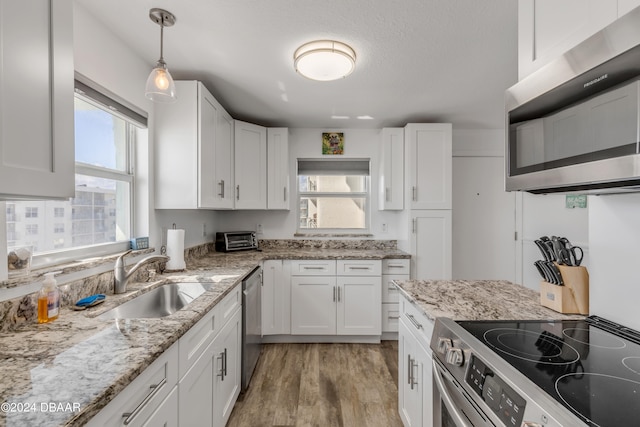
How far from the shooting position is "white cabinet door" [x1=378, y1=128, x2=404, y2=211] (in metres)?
3.20

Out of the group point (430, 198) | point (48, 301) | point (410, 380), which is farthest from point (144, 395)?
point (430, 198)

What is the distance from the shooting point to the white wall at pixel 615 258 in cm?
105

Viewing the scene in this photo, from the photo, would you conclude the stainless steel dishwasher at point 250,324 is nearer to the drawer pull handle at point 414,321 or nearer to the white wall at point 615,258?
the drawer pull handle at point 414,321

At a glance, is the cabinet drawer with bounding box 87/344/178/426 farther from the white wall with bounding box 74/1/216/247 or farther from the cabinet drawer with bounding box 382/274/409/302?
the cabinet drawer with bounding box 382/274/409/302

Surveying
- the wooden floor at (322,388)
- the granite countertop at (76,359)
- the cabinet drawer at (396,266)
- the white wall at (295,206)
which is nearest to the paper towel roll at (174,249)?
the granite countertop at (76,359)

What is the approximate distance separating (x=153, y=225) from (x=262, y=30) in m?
1.50

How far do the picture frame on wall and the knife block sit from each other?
2645mm

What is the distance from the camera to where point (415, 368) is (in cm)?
145

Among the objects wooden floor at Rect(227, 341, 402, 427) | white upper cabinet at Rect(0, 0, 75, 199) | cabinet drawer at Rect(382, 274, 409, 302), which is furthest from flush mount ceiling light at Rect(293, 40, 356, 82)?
wooden floor at Rect(227, 341, 402, 427)

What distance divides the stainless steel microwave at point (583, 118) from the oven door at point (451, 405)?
0.71m

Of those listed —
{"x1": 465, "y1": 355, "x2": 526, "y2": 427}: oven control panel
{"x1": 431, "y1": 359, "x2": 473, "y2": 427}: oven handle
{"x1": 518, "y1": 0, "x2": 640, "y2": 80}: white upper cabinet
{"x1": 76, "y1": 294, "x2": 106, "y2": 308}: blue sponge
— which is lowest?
{"x1": 431, "y1": 359, "x2": 473, "y2": 427}: oven handle

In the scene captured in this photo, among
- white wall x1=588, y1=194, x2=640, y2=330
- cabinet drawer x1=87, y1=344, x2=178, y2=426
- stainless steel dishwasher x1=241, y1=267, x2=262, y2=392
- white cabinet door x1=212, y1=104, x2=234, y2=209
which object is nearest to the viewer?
cabinet drawer x1=87, y1=344, x2=178, y2=426

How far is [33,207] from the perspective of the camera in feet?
4.28

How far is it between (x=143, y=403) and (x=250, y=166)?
2.53 meters
